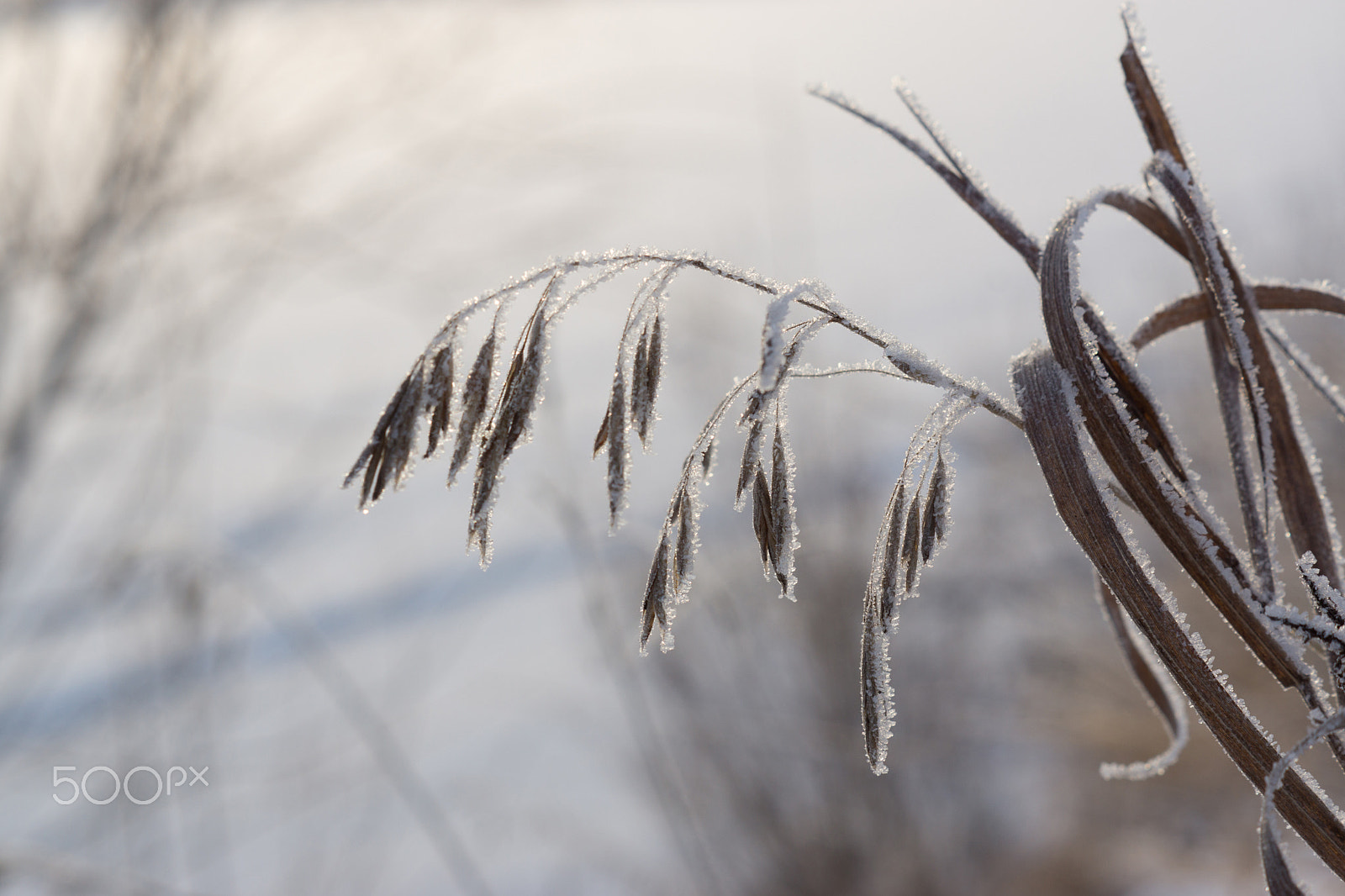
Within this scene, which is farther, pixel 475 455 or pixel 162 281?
pixel 162 281

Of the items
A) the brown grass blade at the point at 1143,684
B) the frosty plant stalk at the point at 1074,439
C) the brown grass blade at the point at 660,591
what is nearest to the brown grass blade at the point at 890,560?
the frosty plant stalk at the point at 1074,439

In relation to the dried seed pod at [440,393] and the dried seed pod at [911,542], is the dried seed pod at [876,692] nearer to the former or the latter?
the dried seed pod at [911,542]

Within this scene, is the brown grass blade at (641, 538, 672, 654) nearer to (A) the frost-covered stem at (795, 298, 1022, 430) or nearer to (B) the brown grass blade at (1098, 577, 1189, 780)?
(A) the frost-covered stem at (795, 298, 1022, 430)

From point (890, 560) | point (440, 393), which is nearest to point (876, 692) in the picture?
point (890, 560)

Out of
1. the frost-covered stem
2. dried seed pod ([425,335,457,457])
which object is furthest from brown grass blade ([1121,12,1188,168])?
dried seed pod ([425,335,457,457])

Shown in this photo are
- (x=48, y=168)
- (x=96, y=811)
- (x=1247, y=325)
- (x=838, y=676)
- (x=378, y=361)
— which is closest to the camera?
(x=1247, y=325)

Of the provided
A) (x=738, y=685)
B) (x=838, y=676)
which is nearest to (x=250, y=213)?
(x=738, y=685)

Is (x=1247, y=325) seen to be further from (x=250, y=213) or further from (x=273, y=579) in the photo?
(x=273, y=579)

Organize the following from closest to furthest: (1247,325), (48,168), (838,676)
Result: (1247,325) < (48,168) < (838,676)
